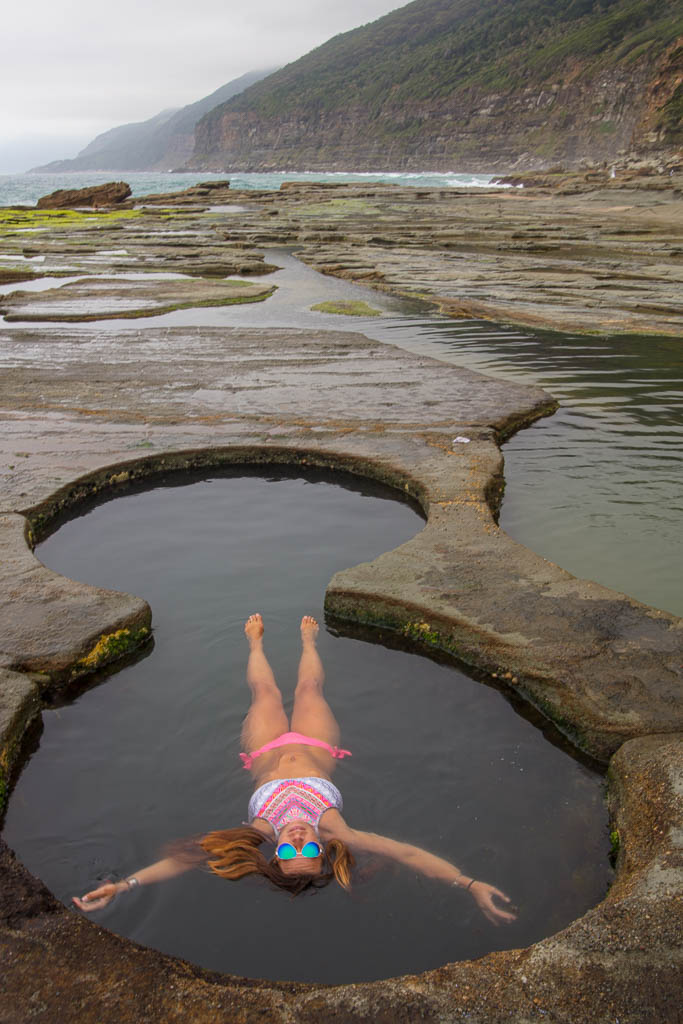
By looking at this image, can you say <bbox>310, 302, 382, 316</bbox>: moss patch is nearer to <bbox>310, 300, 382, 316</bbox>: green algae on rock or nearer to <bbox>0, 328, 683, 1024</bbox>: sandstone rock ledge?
<bbox>310, 300, 382, 316</bbox>: green algae on rock

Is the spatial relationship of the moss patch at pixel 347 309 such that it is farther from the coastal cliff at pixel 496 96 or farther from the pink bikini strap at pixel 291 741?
the coastal cliff at pixel 496 96

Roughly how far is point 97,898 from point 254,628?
2.30 meters

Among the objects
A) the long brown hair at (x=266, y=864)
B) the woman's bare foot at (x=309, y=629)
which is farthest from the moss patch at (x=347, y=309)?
the long brown hair at (x=266, y=864)

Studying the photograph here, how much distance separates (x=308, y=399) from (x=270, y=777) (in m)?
6.76

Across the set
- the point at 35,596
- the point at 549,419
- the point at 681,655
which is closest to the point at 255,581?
the point at 35,596

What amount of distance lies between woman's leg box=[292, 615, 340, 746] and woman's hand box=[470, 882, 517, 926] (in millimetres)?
1335

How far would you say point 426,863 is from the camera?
12.5ft

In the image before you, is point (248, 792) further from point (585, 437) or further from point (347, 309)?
point (347, 309)

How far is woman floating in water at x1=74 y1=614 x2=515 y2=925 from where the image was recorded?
12.3 feet

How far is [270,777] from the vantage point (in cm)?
438

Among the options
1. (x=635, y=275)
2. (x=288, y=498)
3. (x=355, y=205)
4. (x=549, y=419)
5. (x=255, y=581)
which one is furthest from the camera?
(x=355, y=205)

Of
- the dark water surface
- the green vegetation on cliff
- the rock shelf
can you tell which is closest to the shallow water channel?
the rock shelf

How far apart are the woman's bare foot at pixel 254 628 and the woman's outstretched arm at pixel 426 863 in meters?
1.71

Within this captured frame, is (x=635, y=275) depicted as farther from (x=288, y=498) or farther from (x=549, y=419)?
(x=288, y=498)
